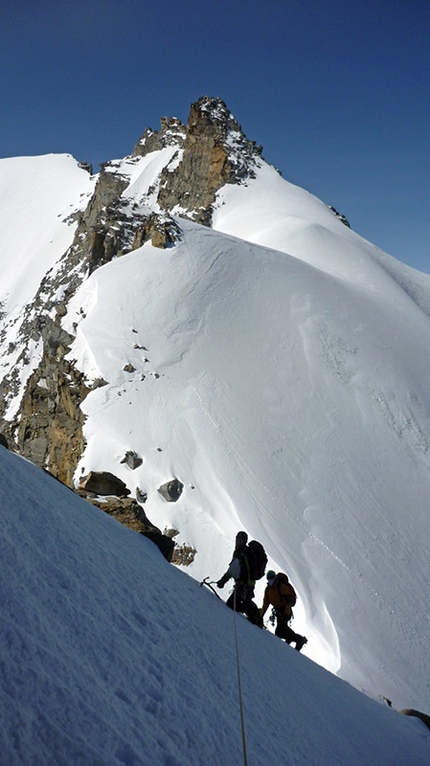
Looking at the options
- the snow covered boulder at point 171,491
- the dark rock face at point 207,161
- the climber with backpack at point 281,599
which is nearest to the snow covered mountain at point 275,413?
the snow covered boulder at point 171,491

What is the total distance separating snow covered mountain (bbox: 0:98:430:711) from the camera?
12203mm

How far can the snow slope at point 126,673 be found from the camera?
6.73 feet

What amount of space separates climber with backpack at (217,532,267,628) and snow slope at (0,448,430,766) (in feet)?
3.71

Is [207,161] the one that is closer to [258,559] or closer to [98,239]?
[98,239]

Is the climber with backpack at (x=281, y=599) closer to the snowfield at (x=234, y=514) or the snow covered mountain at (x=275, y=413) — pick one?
the snowfield at (x=234, y=514)

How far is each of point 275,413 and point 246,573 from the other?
1072 centimetres

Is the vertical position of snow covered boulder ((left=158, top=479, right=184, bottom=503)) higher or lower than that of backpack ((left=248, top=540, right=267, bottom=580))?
higher

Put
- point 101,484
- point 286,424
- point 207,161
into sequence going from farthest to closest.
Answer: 1. point 207,161
2. point 286,424
3. point 101,484

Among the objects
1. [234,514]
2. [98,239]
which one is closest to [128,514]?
[234,514]

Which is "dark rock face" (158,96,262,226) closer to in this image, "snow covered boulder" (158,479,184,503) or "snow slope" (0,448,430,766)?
"snow covered boulder" (158,479,184,503)

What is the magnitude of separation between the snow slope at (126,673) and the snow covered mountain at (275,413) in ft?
18.6

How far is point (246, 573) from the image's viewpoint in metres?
7.07

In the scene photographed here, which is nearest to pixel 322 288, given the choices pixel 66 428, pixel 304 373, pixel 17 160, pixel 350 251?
pixel 304 373

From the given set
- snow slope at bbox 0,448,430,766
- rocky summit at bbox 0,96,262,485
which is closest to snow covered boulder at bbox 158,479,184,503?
rocky summit at bbox 0,96,262,485
